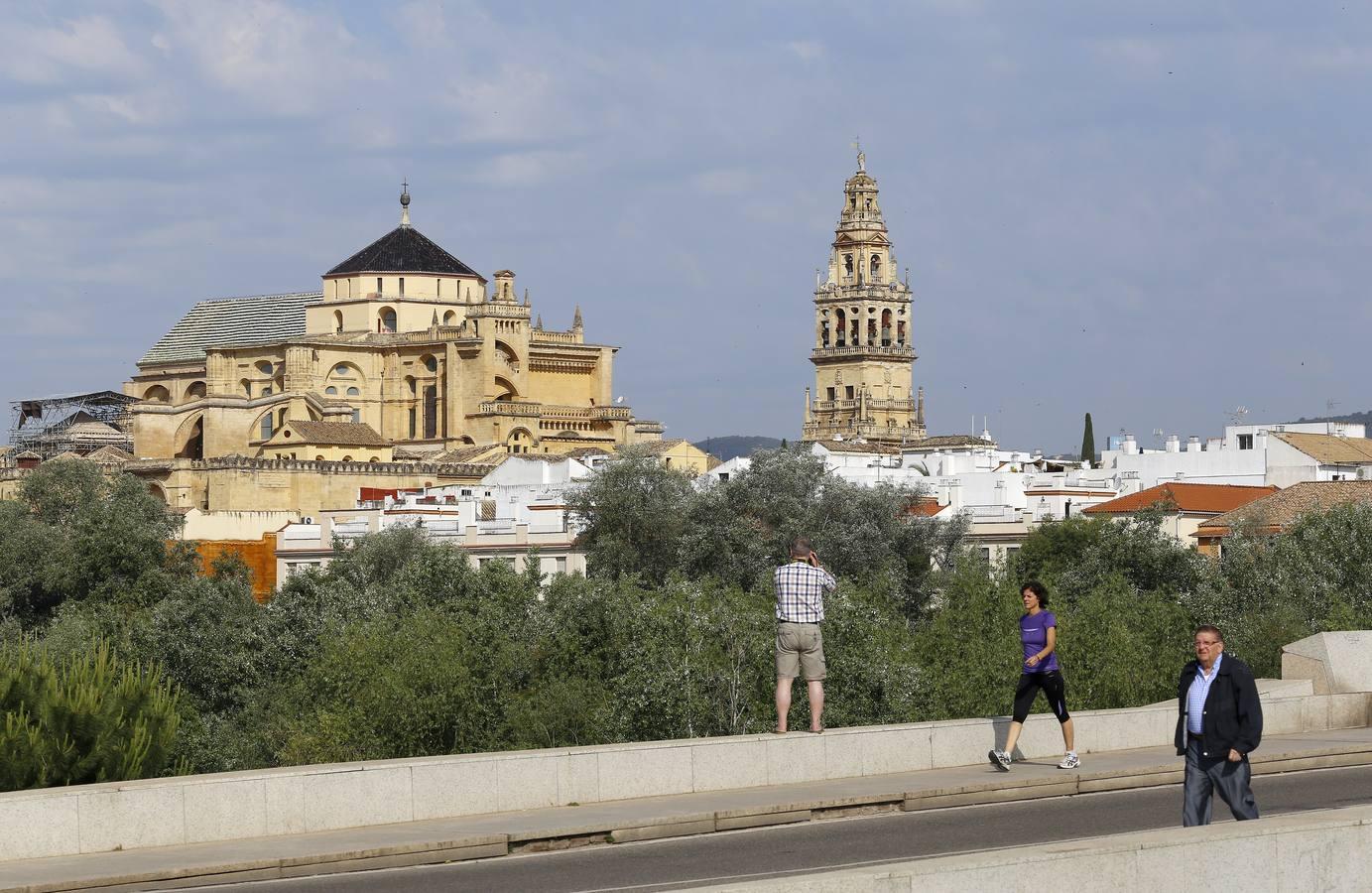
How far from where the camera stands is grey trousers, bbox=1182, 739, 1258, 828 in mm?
12961

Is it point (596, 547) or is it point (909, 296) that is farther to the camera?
point (909, 296)

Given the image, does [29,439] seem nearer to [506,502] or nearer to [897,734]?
[506,502]

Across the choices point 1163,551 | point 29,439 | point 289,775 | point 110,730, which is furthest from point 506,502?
point 289,775

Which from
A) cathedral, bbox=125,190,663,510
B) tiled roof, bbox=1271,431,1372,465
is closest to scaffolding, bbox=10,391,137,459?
cathedral, bbox=125,190,663,510

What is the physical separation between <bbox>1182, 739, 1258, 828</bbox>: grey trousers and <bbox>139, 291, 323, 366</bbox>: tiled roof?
124 meters

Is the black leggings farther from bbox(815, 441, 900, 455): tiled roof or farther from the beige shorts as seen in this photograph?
bbox(815, 441, 900, 455): tiled roof

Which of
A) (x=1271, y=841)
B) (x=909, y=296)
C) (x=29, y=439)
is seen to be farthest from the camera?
(x=909, y=296)

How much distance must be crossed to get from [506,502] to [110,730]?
6779 cm

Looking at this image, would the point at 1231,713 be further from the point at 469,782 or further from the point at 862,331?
the point at 862,331

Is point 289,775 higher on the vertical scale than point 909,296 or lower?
lower

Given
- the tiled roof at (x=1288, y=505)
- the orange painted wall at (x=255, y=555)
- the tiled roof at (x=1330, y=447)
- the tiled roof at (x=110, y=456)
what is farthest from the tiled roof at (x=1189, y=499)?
the tiled roof at (x=110, y=456)

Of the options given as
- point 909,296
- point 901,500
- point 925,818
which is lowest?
point 925,818

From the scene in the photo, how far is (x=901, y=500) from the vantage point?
69188mm

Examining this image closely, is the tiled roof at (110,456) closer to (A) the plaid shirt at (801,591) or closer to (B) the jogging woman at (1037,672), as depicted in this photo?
(A) the plaid shirt at (801,591)
